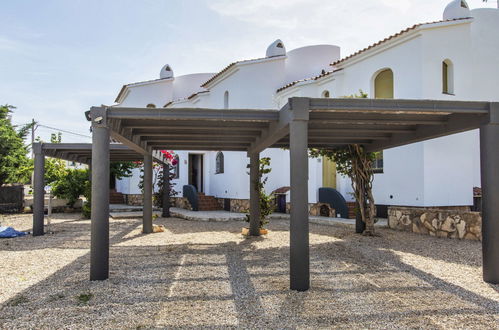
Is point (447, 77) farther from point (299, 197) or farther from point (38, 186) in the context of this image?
point (38, 186)

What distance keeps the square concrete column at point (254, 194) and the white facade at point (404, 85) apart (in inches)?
197

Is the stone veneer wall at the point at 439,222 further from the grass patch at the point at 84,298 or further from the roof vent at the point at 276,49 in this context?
the roof vent at the point at 276,49

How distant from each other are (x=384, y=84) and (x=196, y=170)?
1252cm

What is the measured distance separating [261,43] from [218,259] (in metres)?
14.4

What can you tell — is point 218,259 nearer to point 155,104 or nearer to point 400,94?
point 400,94

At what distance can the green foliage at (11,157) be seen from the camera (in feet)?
58.8

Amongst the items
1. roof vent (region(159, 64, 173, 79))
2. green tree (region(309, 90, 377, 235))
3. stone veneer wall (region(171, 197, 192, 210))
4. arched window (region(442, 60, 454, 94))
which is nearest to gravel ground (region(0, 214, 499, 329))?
green tree (region(309, 90, 377, 235))

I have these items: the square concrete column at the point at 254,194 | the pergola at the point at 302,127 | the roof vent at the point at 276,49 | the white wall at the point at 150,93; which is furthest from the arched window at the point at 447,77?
the white wall at the point at 150,93

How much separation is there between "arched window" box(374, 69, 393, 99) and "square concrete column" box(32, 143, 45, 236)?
36.4ft

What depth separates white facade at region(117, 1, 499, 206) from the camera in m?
11.6

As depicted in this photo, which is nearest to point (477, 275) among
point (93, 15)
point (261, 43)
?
point (93, 15)

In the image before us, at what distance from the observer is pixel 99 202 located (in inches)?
225

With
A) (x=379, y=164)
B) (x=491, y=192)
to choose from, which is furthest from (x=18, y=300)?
(x=379, y=164)

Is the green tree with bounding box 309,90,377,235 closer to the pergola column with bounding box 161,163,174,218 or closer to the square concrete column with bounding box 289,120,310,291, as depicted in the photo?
the square concrete column with bounding box 289,120,310,291
